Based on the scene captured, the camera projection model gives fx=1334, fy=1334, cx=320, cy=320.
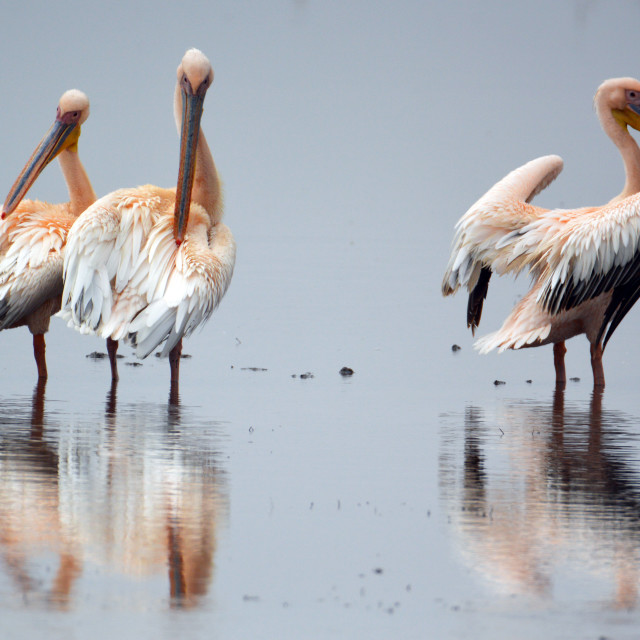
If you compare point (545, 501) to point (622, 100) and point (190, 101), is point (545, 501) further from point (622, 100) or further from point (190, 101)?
point (622, 100)

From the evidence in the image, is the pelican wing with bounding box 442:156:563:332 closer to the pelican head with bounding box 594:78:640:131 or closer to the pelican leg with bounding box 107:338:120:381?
the pelican head with bounding box 594:78:640:131

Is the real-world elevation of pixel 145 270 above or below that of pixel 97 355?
above

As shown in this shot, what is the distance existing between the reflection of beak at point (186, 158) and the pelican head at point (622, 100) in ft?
8.59

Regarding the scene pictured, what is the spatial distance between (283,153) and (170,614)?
77.2 ft

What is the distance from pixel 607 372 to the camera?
25.9 ft

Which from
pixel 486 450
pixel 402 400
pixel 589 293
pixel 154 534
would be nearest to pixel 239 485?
pixel 154 534

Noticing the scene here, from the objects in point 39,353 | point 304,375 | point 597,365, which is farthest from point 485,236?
point 39,353

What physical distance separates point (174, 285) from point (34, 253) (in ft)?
2.80

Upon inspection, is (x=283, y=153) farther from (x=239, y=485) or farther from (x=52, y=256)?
(x=239, y=485)

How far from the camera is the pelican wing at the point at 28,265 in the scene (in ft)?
22.0

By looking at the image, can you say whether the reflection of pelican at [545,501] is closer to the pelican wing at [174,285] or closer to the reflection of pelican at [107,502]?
the reflection of pelican at [107,502]

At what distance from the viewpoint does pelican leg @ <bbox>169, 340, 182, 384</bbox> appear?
6621 mm

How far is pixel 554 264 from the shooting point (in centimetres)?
707

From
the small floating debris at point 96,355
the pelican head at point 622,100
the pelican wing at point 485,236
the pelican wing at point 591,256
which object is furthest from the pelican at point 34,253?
the pelican head at point 622,100
